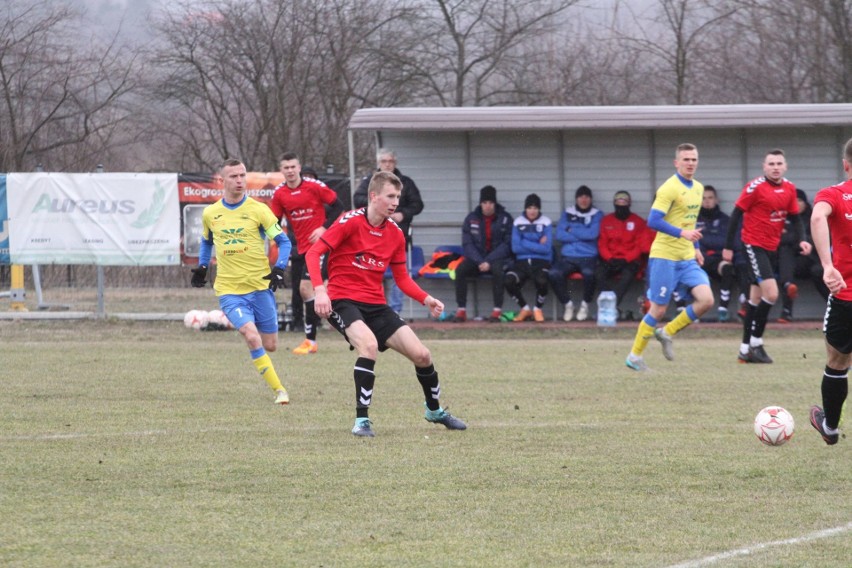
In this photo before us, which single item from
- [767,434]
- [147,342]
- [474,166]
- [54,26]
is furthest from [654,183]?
[54,26]

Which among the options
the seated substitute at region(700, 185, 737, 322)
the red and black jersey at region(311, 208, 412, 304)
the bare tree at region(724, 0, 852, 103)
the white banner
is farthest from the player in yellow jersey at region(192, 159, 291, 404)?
the bare tree at region(724, 0, 852, 103)

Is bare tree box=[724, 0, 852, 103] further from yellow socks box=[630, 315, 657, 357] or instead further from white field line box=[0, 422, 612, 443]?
white field line box=[0, 422, 612, 443]

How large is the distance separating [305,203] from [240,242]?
3.42m

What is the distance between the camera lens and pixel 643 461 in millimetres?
6965

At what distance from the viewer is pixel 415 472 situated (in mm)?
6621

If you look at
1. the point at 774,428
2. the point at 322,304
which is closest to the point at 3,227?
the point at 322,304

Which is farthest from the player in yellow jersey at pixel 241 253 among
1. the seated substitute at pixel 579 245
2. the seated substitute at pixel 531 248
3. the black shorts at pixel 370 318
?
the seated substitute at pixel 579 245

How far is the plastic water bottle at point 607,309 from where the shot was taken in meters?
17.1

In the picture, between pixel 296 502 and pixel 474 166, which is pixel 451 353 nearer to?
pixel 474 166

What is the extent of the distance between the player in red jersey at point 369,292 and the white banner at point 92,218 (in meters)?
9.10

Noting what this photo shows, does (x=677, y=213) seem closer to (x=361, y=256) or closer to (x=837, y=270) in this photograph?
(x=361, y=256)

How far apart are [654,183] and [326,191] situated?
21.7 feet

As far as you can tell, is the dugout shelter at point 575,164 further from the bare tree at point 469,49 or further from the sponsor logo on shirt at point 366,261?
the sponsor logo on shirt at point 366,261

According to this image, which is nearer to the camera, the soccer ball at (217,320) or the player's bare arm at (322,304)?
the player's bare arm at (322,304)
